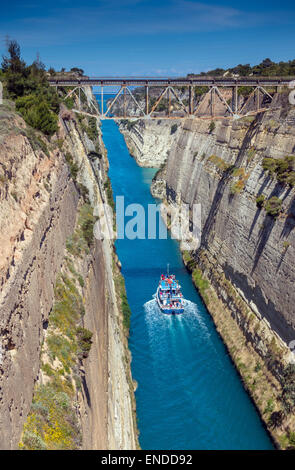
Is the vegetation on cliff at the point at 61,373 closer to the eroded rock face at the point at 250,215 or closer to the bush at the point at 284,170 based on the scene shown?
the eroded rock face at the point at 250,215

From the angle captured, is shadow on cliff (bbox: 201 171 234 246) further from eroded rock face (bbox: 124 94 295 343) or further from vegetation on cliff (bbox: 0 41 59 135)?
vegetation on cliff (bbox: 0 41 59 135)

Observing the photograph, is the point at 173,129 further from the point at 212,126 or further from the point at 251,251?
the point at 251,251

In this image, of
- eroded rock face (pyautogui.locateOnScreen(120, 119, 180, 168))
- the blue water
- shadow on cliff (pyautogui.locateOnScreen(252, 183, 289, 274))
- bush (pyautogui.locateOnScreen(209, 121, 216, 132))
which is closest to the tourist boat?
the blue water

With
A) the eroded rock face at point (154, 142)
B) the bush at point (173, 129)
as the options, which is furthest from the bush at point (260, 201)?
the bush at point (173, 129)

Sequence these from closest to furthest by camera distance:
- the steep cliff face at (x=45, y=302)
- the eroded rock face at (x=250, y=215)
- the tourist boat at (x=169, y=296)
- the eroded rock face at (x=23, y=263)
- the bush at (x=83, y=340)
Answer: the eroded rock face at (x=23, y=263)
the steep cliff face at (x=45, y=302)
the bush at (x=83, y=340)
the eroded rock face at (x=250, y=215)
the tourist boat at (x=169, y=296)

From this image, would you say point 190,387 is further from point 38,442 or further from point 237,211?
point 38,442
